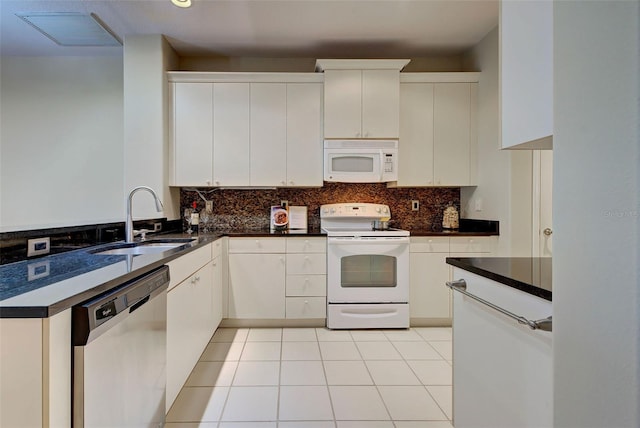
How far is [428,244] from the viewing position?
3.19 metres

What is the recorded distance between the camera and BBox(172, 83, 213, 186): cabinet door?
3.23 metres

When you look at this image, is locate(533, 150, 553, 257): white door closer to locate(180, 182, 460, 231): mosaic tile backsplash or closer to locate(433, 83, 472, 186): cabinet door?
locate(433, 83, 472, 186): cabinet door

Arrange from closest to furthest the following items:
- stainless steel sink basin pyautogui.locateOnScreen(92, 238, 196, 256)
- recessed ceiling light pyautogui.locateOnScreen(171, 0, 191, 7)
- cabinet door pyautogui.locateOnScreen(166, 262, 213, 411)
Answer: cabinet door pyautogui.locateOnScreen(166, 262, 213, 411), stainless steel sink basin pyautogui.locateOnScreen(92, 238, 196, 256), recessed ceiling light pyautogui.locateOnScreen(171, 0, 191, 7)

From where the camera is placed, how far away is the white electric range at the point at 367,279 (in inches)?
121

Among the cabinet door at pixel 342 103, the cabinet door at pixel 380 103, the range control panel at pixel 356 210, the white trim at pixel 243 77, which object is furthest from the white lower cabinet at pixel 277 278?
the white trim at pixel 243 77

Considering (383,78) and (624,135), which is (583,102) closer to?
(624,135)

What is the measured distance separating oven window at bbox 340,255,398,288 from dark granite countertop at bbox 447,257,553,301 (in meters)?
1.53

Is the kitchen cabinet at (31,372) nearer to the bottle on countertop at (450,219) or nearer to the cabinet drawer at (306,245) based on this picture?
the cabinet drawer at (306,245)

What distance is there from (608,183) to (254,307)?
288cm

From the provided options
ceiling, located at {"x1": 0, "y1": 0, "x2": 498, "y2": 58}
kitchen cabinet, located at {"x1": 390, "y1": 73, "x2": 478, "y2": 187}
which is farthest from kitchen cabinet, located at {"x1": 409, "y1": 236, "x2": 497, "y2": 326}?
ceiling, located at {"x1": 0, "y1": 0, "x2": 498, "y2": 58}

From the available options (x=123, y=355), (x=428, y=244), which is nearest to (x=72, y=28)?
(x=123, y=355)

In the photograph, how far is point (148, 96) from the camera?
3104 mm

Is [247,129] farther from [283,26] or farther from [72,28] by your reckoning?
[72,28]

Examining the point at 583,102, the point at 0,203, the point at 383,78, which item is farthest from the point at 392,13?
the point at 0,203
